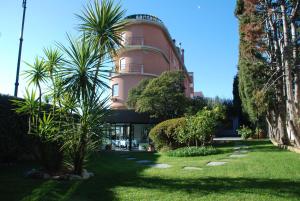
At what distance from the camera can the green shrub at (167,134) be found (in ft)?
53.9

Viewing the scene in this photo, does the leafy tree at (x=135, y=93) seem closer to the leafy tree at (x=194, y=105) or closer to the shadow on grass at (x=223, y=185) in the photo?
the leafy tree at (x=194, y=105)

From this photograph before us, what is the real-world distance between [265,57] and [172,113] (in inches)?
296

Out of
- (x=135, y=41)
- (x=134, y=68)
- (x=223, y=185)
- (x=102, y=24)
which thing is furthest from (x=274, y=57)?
(x=135, y=41)

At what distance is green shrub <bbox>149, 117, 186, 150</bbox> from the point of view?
16438 millimetres

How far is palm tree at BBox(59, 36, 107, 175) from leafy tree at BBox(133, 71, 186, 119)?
14.7 metres

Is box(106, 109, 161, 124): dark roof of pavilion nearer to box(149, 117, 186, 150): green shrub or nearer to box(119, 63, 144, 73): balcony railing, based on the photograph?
box(149, 117, 186, 150): green shrub

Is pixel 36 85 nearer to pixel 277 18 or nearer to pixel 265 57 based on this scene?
pixel 277 18

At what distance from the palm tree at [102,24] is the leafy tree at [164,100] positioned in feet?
46.8

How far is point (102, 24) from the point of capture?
755cm

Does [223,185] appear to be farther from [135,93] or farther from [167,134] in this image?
[135,93]

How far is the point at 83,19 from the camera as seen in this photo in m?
7.58

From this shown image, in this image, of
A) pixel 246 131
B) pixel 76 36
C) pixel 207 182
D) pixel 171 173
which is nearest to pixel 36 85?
pixel 76 36

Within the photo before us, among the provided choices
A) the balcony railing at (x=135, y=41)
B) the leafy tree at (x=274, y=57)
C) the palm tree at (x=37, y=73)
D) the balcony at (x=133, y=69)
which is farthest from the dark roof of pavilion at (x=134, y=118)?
the palm tree at (x=37, y=73)

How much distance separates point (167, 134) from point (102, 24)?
10.2 meters
